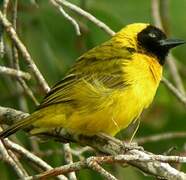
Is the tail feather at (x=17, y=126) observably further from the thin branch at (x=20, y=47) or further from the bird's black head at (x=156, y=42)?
the bird's black head at (x=156, y=42)

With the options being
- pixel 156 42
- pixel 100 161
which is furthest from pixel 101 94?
pixel 100 161

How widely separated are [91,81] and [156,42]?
827 mm

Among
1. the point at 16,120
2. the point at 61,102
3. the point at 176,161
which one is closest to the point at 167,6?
the point at 61,102

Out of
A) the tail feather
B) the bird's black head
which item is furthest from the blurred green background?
the tail feather

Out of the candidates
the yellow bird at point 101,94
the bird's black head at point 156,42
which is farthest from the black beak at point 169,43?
the yellow bird at point 101,94

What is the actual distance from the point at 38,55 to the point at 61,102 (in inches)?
54.2

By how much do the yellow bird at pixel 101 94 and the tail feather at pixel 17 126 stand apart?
1 cm

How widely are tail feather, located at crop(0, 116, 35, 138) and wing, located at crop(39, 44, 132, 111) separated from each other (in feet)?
1.02

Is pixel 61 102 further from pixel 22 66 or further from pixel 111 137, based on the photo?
pixel 22 66

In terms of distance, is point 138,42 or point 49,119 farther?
point 138,42

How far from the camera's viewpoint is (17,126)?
4848mm

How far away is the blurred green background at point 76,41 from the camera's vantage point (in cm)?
639

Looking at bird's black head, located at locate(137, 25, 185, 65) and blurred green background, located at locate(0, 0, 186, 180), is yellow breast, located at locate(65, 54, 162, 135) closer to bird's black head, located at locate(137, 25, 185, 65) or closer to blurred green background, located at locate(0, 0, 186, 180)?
bird's black head, located at locate(137, 25, 185, 65)

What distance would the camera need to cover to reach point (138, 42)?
614cm
